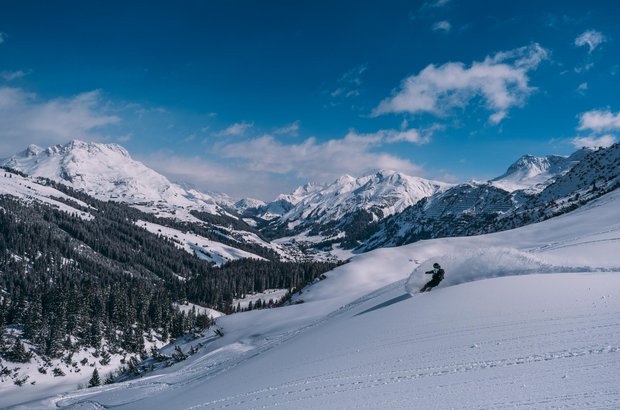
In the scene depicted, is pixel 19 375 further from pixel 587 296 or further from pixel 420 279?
pixel 587 296

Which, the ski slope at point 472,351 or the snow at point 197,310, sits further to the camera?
the snow at point 197,310

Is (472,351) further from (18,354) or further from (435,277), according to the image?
(18,354)

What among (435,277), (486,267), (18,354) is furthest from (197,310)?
(486,267)

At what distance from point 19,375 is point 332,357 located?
3617 inches

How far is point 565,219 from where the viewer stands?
231 ft

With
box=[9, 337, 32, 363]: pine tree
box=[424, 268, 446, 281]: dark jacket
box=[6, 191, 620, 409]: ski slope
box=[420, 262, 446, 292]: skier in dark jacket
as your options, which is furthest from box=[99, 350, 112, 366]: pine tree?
box=[424, 268, 446, 281]: dark jacket

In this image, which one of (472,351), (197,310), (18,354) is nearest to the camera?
(472,351)

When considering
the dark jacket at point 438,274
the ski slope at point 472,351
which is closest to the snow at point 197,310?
the ski slope at point 472,351

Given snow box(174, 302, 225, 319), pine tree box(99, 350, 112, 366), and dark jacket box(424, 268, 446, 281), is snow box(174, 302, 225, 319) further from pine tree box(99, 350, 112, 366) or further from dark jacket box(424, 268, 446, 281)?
dark jacket box(424, 268, 446, 281)

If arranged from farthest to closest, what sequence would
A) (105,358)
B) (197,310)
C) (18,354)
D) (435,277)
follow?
(197,310) → (105,358) → (18,354) → (435,277)

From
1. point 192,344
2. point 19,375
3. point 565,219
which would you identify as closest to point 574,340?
point 192,344

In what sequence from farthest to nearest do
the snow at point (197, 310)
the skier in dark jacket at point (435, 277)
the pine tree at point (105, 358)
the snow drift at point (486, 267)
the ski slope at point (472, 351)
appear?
the snow at point (197, 310), the pine tree at point (105, 358), the skier in dark jacket at point (435, 277), the snow drift at point (486, 267), the ski slope at point (472, 351)

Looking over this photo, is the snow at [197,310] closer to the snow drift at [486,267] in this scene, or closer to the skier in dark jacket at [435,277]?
the snow drift at [486,267]

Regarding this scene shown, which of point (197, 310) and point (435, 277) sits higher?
point (435, 277)
